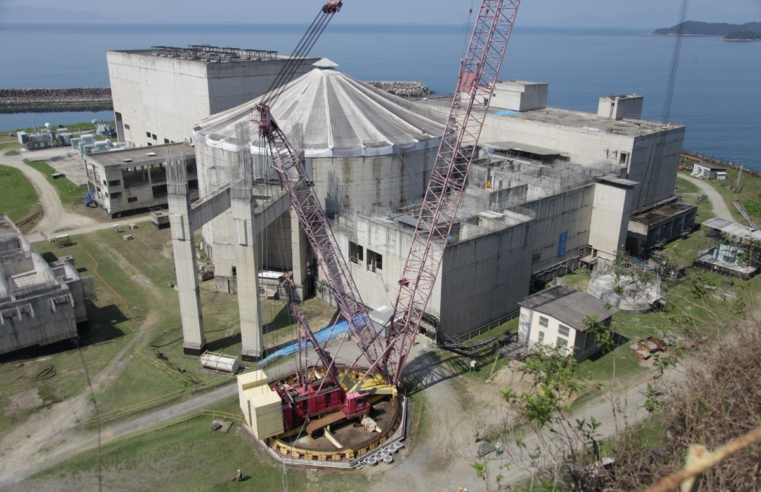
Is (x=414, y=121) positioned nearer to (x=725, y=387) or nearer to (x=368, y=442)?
(x=368, y=442)

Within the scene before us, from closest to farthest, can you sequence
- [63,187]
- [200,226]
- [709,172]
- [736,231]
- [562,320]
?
[200,226]
[562,320]
[736,231]
[63,187]
[709,172]

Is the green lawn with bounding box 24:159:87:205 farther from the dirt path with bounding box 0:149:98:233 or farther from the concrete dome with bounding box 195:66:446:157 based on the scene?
the concrete dome with bounding box 195:66:446:157

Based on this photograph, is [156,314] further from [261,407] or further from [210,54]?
[210,54]

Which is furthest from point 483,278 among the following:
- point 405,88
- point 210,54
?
point 405,88

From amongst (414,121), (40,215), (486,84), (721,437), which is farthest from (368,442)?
(40,215)

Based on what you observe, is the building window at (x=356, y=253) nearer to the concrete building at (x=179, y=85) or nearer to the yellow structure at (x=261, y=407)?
the yellow structure at (x=261, y=407)

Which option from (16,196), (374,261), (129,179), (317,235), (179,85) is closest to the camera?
(317,235)

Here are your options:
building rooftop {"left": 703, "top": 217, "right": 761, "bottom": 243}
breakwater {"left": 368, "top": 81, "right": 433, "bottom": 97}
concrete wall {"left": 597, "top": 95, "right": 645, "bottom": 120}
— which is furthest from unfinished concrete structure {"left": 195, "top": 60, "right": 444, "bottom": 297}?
breakwater {"left": 368, "top": 81, "right": 433, "bottom": 97}

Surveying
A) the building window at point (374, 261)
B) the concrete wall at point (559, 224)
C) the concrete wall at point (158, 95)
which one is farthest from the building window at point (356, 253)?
the concrete wall at point (158, 95)
